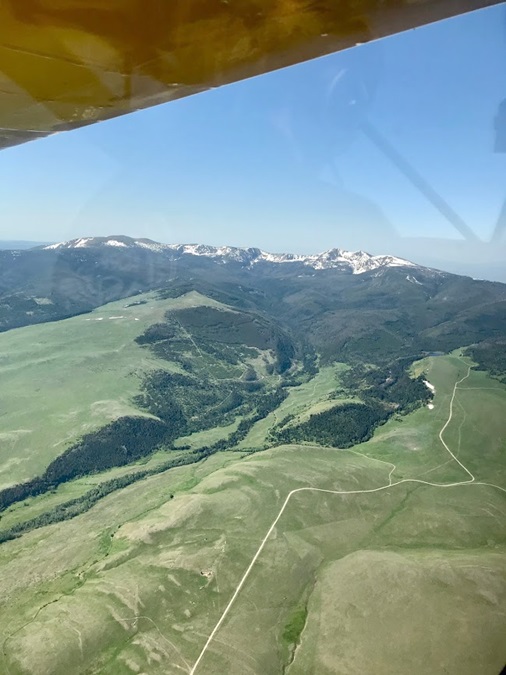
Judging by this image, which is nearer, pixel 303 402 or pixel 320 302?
pixel 303 402

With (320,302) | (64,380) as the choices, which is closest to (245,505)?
(64,380)

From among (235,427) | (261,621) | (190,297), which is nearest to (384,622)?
(261,621)

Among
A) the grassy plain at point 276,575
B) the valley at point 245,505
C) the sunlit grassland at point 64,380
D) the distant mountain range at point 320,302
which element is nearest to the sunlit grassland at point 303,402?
the valley at point 245,505

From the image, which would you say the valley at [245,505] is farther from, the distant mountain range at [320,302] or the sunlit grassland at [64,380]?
the distant mountain range at [320,302]

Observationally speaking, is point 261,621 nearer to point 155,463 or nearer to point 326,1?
point 155,463

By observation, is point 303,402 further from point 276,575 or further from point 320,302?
point 320,302

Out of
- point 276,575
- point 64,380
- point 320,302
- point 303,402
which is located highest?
point 320,302

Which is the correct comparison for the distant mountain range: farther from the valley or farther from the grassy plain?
the grassy plain
